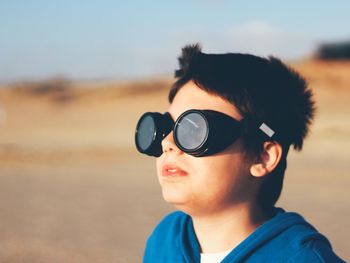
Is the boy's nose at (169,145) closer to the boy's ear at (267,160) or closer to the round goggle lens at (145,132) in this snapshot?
the round goggle lens at (145,132)

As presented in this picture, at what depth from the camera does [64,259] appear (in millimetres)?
4578

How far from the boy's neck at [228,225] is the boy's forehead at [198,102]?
0.33 m

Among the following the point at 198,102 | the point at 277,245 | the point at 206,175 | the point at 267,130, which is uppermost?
the point at 198,102

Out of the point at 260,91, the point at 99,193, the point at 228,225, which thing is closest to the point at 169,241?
the point at 228,225

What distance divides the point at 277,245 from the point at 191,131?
479 mm

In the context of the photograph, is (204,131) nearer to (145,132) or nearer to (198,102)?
(198,102)

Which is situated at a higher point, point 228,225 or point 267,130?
point 267,130

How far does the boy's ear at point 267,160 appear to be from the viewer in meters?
2.34

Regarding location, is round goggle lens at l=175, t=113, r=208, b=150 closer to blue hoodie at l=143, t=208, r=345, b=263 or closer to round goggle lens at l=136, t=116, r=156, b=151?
round goggle lens at l=136, t=116, r=156, b=151

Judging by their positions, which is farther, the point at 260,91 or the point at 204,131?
the point at 260,91

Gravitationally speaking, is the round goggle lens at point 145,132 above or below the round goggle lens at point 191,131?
above

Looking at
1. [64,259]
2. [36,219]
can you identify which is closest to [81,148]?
[36,219]

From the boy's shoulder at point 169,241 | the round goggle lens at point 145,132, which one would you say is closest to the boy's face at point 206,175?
the round goggle lens at point 145,132

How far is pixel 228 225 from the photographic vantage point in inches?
90.7
